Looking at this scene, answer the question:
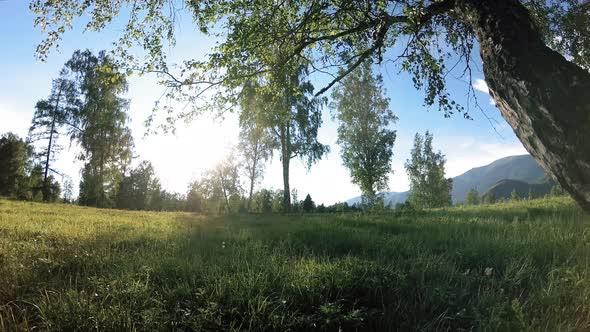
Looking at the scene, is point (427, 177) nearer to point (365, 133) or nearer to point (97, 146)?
point (365, 133)

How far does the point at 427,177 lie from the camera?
6259 centimetres

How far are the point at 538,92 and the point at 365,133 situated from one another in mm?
34809

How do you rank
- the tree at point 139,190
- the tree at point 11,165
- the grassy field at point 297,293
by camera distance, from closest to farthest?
1. the grassy field at point 297,293
2. the tree at point 11,165
3. the tree at point 139,190

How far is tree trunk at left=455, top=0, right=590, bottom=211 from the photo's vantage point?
11.9 feet

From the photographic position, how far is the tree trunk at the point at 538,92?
3.64 meters

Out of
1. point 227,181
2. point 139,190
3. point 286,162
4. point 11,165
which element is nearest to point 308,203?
point 286,162

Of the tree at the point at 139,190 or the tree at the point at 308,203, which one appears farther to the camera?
the tree at the point at 139,190

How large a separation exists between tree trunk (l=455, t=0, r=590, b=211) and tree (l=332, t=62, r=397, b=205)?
1301 inches

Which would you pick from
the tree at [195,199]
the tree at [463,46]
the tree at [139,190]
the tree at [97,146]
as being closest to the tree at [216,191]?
the tree at [195,199]

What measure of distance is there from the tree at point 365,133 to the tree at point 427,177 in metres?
25.2

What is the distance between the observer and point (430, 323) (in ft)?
8.92

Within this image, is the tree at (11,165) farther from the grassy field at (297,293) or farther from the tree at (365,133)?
the grassy field at (297,293)

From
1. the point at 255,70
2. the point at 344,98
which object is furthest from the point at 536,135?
the point at 344,98

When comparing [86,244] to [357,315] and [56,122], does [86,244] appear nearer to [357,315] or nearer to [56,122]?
[357,315]
